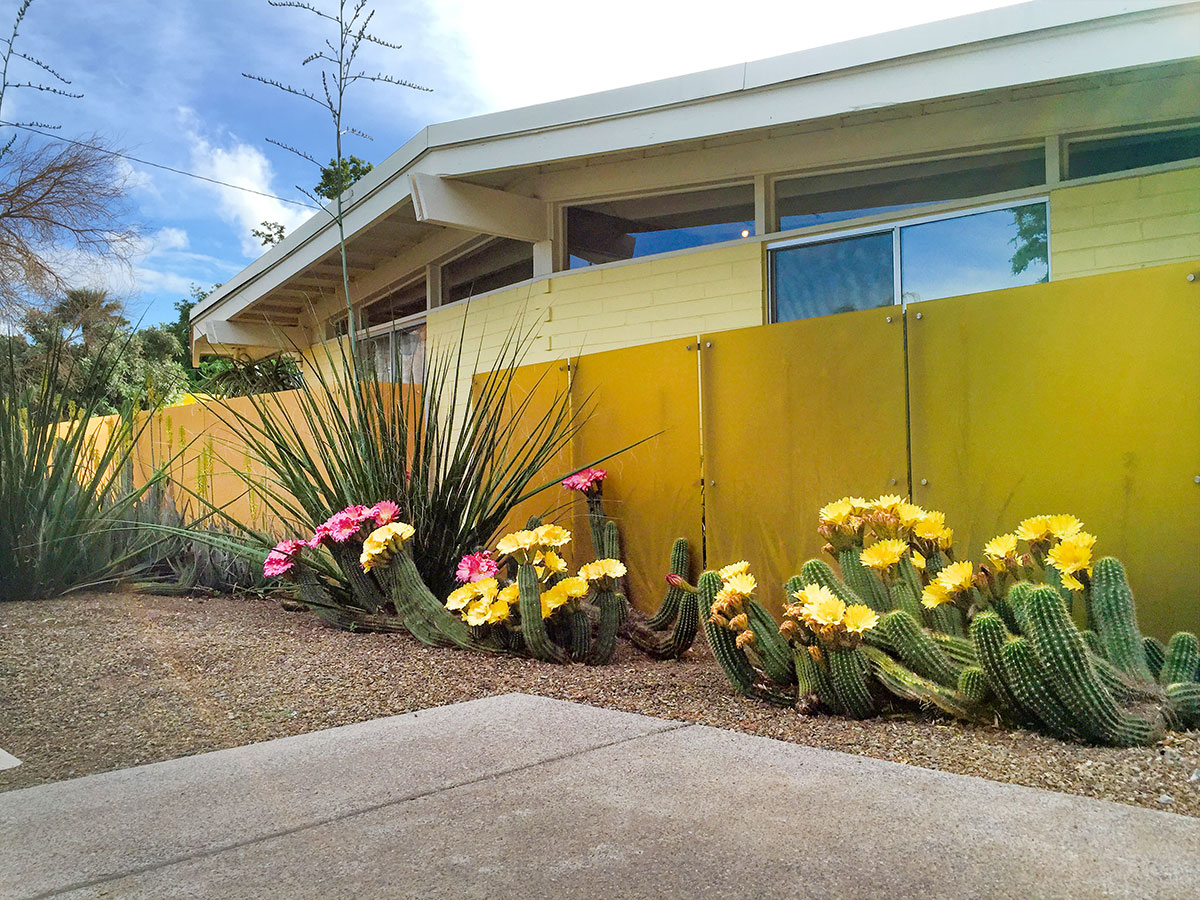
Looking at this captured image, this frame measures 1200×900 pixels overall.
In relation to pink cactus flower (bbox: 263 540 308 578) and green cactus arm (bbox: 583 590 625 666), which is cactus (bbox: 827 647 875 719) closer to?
green cactus arm (bbox: 583 590 625 666)

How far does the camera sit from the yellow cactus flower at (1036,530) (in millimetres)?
3740

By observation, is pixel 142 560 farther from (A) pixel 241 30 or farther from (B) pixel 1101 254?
(B) pixel 1101 254

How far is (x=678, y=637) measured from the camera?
4.83m

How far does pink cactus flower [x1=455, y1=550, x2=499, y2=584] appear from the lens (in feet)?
15.6

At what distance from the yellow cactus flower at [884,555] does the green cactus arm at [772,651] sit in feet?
1.64

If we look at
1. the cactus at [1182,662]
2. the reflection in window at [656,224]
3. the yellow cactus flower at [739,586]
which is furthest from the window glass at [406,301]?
the cactus at [1182,662]

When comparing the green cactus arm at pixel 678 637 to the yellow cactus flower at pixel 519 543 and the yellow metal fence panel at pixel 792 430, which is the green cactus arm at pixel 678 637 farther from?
the yellow cactus flower at pixel 519 543

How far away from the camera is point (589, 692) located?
4012 millimetres

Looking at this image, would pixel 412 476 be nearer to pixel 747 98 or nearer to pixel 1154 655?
pixel 747 98

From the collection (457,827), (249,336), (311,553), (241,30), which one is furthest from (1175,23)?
(249,336)

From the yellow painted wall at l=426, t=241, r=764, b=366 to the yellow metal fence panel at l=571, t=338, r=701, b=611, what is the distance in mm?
1440

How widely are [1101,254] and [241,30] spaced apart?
21.5 feet

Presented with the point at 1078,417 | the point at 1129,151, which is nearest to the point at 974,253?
the point at 1129,151

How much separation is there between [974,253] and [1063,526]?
325 centimetres
